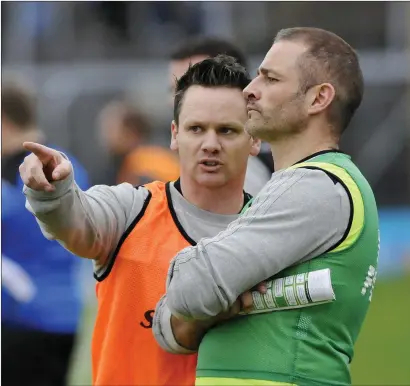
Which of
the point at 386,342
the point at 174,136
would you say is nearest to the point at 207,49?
the point at 174,136

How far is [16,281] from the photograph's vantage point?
24.1 feet

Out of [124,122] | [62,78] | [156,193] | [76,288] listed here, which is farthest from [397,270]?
[156,193]

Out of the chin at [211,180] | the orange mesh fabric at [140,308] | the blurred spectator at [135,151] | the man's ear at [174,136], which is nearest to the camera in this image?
the orange mesh fabric at [140,308]

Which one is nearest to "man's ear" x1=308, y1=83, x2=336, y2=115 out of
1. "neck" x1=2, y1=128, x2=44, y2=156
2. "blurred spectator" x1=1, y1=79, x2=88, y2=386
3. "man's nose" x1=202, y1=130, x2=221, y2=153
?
"man's nose" x1=202, y1=130, x2=221, y2=153

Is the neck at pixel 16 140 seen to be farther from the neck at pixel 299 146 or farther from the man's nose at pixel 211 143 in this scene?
the neck at pixel 299 146

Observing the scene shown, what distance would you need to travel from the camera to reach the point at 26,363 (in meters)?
7.38

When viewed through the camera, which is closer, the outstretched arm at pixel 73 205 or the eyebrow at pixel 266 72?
the outstretched arm at pixel 73 205

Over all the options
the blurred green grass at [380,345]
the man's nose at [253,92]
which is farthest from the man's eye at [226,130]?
the blurred green grass at [380,345]

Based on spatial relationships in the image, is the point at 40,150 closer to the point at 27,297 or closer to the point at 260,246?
the point at 260,246

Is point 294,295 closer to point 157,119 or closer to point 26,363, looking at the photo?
point 26,363

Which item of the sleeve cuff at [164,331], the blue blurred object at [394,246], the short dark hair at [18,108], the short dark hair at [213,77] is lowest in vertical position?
the sleeve cuff at [164,331]

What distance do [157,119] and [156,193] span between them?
592 inches

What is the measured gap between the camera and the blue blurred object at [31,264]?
24.3 feet

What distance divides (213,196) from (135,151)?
5090 millimetres
